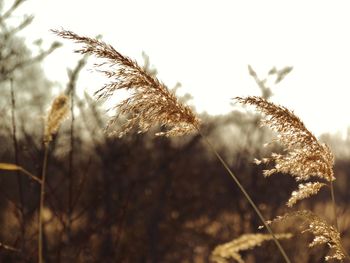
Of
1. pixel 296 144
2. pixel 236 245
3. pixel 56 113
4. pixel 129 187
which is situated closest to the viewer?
pixel 236 245

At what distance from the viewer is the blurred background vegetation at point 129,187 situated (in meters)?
5.40

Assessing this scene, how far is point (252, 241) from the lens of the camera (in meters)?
1.80

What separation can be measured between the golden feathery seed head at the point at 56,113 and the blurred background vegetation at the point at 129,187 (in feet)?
5.61

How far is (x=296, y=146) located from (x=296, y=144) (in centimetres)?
3

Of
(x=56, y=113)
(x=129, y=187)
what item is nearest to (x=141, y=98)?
(x=56, y=113)

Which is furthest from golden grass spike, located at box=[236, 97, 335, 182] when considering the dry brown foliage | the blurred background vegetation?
the blurred background vegetation

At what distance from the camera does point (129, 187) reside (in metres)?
7.18

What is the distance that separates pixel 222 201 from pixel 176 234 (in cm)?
178

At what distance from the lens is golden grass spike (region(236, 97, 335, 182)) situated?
8.68 feet

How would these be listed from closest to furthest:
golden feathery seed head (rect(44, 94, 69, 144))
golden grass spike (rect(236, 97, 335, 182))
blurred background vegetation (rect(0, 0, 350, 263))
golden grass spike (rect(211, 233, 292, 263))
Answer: golden grass spike (rect(211, 233, 292, 263)), golden feathery seed head (rect(44, 94, 69, 144)), golden grass spike (rect(236, 97, 335, 182)), blurred background vegetation (rect(0, 0, 350, 263))

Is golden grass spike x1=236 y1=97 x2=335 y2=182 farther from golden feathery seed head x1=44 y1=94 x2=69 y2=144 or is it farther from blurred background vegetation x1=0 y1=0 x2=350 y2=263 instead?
blurred background vegetation x1=0 y1=0 x2=350 y2=263

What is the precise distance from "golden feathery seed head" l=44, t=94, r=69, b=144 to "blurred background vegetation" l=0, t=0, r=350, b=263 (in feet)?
5.61

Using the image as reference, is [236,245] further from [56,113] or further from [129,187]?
[129,187]

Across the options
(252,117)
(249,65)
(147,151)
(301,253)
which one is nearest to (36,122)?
(147,151)
